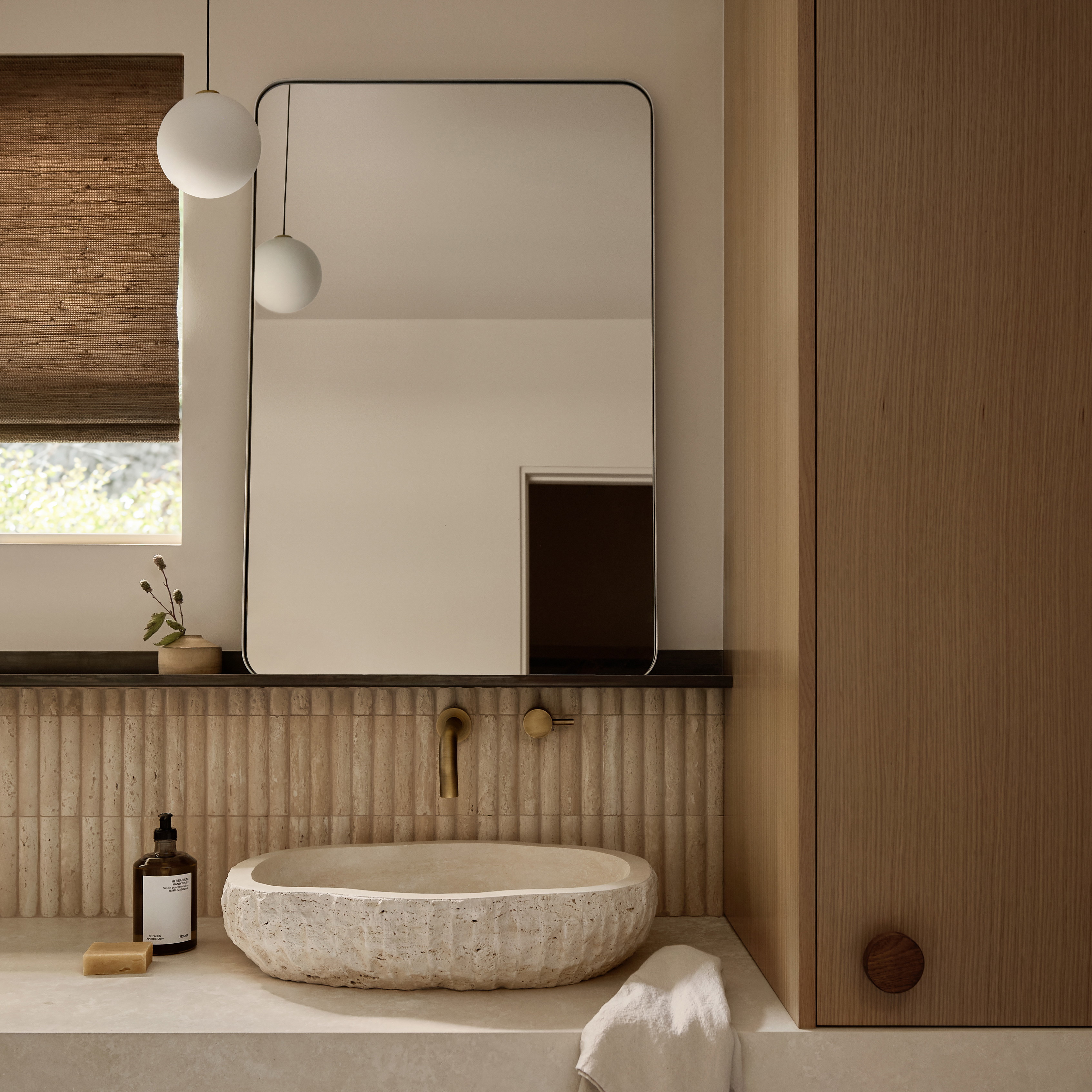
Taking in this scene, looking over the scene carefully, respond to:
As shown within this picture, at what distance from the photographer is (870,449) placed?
1160 mm

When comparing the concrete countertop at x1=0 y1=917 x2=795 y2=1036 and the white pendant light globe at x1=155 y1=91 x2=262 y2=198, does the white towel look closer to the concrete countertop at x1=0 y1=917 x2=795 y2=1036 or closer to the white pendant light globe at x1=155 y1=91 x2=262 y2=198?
the concrete countertop at x1=0 y1=917 x2=795 y2=1036

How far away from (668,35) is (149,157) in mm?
931

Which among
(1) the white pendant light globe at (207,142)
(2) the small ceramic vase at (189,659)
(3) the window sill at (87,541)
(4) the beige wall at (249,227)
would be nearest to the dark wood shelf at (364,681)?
(2) the small ceramic vase at (189,659)

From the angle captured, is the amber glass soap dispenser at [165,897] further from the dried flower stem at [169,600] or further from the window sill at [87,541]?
the window sill at [87,541]

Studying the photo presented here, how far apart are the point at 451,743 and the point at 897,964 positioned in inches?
28.4

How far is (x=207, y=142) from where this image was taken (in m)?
1.19

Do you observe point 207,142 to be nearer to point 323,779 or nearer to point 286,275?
point 286,275

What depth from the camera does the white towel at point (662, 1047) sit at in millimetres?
1078

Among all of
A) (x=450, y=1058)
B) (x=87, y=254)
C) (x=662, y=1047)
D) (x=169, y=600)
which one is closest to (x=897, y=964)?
(x=662, y=1047)

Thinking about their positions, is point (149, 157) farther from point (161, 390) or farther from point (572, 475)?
point (572, 475)

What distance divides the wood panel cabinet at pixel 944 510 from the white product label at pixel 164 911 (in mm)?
882

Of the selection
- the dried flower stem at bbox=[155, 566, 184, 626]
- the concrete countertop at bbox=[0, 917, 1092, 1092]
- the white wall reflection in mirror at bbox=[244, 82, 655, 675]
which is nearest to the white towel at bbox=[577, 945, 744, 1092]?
the concrete countertop at bbox=[0, 917, 1092, 1092]

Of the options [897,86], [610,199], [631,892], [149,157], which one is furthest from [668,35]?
[631,892]

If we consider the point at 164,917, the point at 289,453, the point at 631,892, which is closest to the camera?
the point at 631,892
